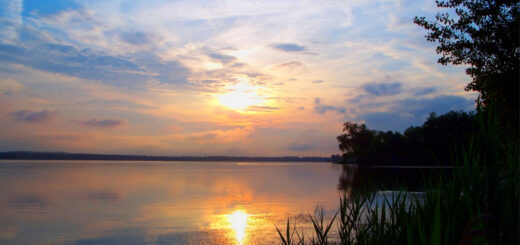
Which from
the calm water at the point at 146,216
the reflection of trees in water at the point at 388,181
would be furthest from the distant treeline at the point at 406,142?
the calm water at the point at 146,216

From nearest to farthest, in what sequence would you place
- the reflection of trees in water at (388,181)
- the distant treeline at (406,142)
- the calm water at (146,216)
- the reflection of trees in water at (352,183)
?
the reflection of trees in water at (388,181) → the calm water at (146,216) → the reflection of trees in water at (352,183) → the distant treeline at (406,142)

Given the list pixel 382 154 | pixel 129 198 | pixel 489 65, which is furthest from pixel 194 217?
pixel 382 154

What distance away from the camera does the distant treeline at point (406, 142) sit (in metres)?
95.9

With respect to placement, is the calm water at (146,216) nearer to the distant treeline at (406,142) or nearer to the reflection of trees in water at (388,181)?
the reflection of trees in water at (388,181)

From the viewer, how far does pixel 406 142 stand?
117562 mm

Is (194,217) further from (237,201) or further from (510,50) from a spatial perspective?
(510,50)

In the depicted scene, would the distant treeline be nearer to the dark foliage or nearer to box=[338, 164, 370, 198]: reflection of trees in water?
box=[338, 164, 370, 198]: reflection of trees in water

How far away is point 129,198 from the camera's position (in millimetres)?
29734

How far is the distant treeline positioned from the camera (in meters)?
95.9

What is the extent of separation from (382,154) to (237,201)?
103059mm

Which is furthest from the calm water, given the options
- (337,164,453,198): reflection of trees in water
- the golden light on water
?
(337,164,453,198): reflection of trees in water

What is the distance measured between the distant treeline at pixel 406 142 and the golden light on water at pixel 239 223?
269 feet

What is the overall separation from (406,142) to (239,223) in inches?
4204

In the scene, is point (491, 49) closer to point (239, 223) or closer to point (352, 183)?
point (239, 223)
